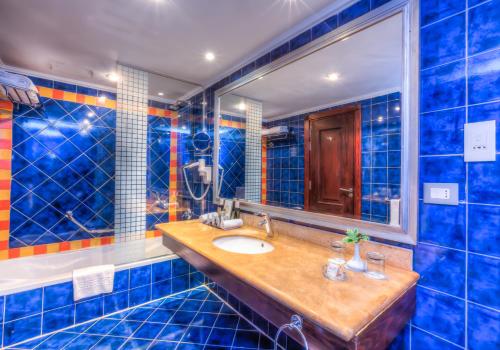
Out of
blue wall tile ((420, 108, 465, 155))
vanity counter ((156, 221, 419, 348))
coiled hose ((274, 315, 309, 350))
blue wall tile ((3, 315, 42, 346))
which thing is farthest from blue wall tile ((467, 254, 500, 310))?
blue wall tile ((3, 315, 42, 346))

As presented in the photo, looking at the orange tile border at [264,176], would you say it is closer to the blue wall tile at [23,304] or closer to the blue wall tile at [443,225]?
the blue wall tile at [443,225]

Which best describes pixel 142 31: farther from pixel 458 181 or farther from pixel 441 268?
pixel 441 268

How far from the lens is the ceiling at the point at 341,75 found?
1161mm

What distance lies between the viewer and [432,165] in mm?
1016

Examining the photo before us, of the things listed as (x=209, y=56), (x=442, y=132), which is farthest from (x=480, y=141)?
(x=209, y=56)

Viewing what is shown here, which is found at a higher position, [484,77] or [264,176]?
[484,77]


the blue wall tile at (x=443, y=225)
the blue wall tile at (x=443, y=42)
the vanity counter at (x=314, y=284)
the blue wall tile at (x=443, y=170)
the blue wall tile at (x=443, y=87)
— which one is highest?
the blue wall tile at (x=443, y=42)

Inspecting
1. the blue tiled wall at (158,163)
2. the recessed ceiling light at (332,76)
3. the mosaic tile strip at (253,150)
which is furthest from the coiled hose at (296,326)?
the blue tiled wall at (158,163)

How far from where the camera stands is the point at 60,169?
2.57 meters

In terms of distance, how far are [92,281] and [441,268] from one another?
2352 mm

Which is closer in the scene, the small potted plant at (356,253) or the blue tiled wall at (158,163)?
the small potted plant at (356,253)

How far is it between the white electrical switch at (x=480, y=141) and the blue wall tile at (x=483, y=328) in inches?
22.7

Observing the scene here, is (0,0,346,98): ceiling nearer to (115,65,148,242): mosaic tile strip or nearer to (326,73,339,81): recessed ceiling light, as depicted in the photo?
(115,65,148,242): mosaic tile strip

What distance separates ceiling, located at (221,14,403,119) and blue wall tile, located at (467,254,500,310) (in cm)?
80
